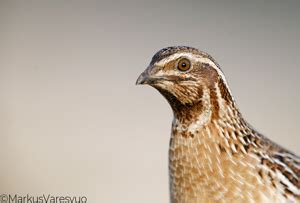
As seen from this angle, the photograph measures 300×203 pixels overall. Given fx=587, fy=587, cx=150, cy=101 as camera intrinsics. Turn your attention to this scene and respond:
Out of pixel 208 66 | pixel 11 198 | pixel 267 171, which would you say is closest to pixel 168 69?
pixel 208 66

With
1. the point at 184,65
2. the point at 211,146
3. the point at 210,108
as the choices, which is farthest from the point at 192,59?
the point at 211,146

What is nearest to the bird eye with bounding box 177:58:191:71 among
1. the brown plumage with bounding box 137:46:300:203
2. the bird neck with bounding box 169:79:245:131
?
the brown plumage with bounding box 137:46:300:203

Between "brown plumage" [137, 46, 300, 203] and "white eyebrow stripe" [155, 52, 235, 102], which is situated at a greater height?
"white eyebrow stripe" [155, 52, 235, 102]

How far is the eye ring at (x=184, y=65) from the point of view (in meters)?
2.28

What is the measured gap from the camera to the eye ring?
228cm

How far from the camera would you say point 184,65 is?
2.29m

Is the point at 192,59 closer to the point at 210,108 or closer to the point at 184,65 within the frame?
the point at 184,65

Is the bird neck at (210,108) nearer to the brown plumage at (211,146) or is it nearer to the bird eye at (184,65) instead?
the brown plumage at (211,146)

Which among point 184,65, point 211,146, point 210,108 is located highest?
point 184,65

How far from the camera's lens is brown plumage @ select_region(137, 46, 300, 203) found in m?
2.25

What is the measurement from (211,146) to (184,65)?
0.34 m

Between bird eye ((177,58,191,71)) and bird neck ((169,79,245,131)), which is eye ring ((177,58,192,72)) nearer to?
bird eye ((177,58,191,71))

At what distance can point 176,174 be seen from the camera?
7.75 feet

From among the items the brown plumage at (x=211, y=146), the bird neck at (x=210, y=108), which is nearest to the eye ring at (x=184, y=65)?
the brown plumage at (x=211, y=146)
